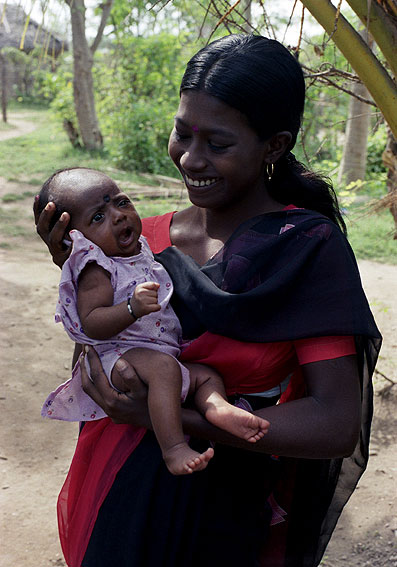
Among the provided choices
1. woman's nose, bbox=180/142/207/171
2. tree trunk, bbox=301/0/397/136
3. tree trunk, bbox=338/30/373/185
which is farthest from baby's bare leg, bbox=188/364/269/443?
tree trunk, bbox=338/30/373/185

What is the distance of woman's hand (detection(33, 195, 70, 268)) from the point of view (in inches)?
61.1

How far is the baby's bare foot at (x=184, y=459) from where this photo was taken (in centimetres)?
136

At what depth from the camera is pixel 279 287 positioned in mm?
1440

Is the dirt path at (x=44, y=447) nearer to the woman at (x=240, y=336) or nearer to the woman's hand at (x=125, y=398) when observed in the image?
the woman at (x=240, y=336)

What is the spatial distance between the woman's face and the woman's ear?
0.04ft

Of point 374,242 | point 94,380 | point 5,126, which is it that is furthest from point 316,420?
point 5,126

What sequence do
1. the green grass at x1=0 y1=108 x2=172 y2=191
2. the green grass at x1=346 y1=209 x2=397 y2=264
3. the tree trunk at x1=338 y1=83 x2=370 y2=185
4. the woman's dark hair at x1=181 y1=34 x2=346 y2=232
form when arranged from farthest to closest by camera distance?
the green grass at x1=0 y1=108 x2=172 y2=191
the tree trunk at x1=338 y1=83 x2=370 y2=185
the green grass at x1=346 y1=209 x2=397 y2=264
the woman's dark hair at x1=181 y1=34 x2=346 y2=232

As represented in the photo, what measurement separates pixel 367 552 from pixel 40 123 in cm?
1798

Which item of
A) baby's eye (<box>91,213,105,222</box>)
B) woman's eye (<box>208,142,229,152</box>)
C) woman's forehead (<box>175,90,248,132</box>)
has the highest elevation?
woman's forehead (<box>175,90,248,132</box>)

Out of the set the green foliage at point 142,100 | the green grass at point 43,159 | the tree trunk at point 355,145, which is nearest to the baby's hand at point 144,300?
the green grass at point 43,159

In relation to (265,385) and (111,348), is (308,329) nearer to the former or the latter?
(265,385)

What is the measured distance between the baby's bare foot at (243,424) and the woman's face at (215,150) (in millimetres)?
486

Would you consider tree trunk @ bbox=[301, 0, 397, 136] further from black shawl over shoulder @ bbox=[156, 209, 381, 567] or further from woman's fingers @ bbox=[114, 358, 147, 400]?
woman's fingers @ bbox=[114, 358, 147, 400]

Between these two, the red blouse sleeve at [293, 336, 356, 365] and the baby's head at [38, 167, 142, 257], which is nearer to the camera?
the red blouse sleeve at [293, 336, 356, 365]
